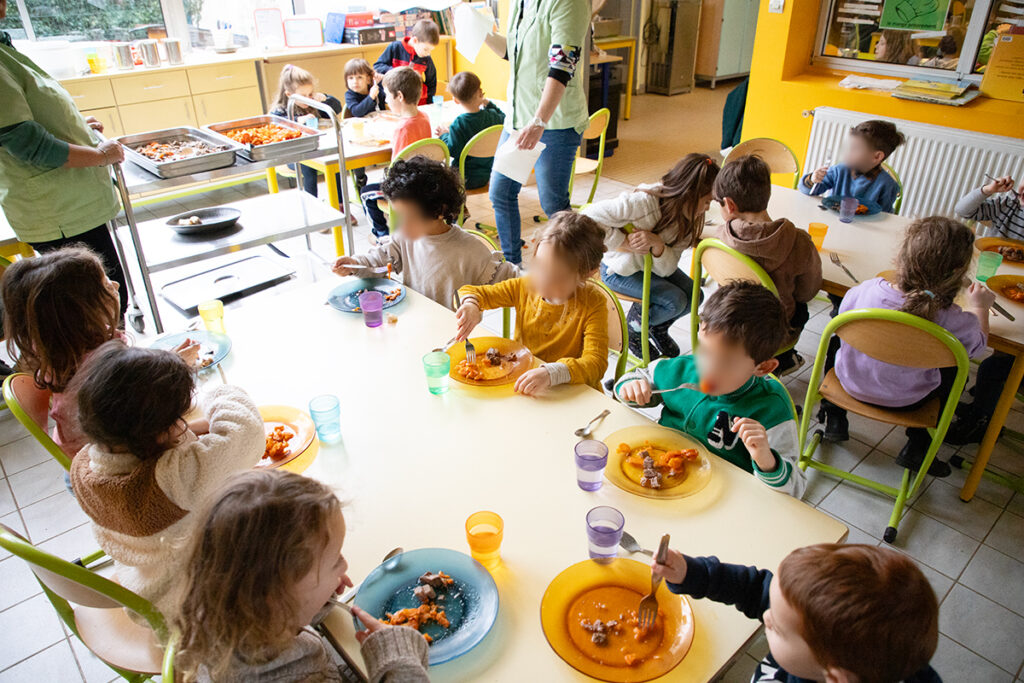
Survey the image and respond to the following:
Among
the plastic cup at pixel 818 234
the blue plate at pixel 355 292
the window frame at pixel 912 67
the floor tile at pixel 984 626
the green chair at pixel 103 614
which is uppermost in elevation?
the window frame at pixel 912 67

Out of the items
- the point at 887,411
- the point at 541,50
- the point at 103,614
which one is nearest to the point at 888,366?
the point at 887,411

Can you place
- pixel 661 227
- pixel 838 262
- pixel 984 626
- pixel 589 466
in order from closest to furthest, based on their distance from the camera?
1. pixel 589 466
2. pixel 984 626
3. pixel 838 262
4. pixel 661 227

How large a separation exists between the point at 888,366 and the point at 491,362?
129 cm

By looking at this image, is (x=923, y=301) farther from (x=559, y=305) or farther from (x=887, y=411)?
(x=559, y=305)

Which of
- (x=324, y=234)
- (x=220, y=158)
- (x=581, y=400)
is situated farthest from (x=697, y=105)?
(x=581, y=400)

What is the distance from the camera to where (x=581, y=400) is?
5.54 feet

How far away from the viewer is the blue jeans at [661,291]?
109 inches

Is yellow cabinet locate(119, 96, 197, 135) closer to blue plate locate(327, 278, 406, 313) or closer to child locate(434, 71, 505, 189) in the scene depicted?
child locate(434, 71, 505, 189)

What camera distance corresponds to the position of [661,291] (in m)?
2.77

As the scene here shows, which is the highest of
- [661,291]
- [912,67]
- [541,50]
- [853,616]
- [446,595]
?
[541,50]

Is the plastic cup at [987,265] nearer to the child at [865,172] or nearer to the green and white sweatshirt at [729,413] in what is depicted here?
the child at [865,172]

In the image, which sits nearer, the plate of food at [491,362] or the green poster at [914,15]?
the plate of food at [491,362]

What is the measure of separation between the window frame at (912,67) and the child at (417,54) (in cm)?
272

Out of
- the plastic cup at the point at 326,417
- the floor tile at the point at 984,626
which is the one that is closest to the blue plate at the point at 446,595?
the plastic cup at the point at 326,417
